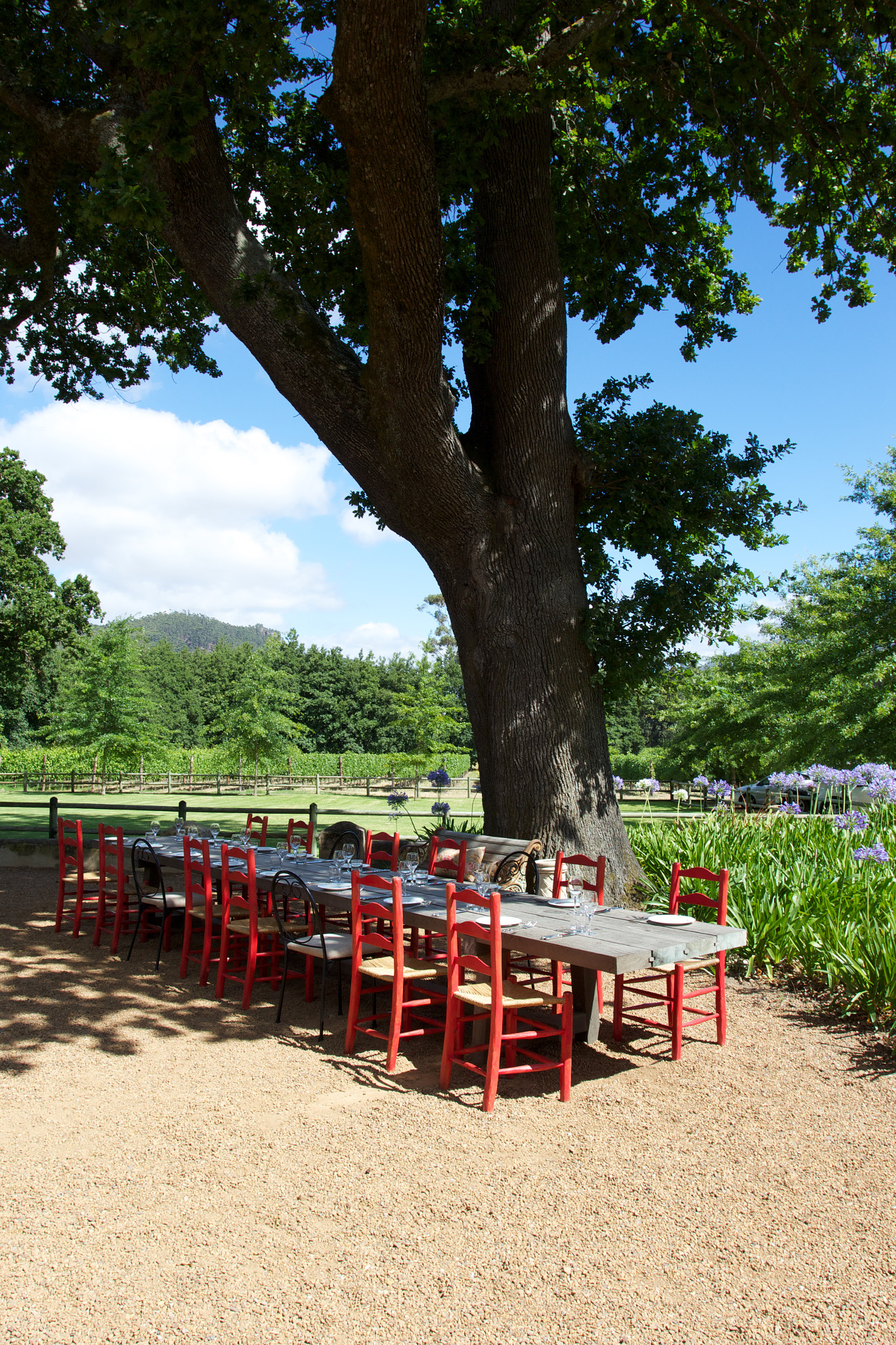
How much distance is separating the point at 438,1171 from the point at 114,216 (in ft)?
20.9

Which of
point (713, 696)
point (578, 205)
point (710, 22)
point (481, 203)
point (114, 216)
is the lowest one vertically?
point (713, 696)

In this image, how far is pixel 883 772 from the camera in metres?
8.76

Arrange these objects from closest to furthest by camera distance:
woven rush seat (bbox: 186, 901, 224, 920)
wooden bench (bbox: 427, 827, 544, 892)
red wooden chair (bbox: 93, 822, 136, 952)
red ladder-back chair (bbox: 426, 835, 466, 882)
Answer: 1. woven rush seat (bbox: 186, 901, 224, 920)
2. wooden bench (bbox: 427, 827, 544, 892)
3. red wooden chair (bbox: 93, 822, 136, 952)
4. red ladder-back chair (bbox: 426, 835, 466, 882)

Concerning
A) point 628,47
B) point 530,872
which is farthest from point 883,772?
point 628,47

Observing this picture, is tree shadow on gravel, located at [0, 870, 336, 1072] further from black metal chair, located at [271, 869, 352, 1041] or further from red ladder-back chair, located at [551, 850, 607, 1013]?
red ladder-back chair, located at [551, 850, 607, 1013]

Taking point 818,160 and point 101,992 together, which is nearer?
point 101,992

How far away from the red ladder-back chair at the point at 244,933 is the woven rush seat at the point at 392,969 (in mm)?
975

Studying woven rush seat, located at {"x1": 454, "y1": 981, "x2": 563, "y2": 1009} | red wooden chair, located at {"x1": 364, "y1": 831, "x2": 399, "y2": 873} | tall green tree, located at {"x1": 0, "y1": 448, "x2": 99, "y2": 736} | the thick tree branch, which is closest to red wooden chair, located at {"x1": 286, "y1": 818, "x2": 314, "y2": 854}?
red wooden chair, located at {"x1": 364, "y1": 831, "x2": 399, "y2": 873}

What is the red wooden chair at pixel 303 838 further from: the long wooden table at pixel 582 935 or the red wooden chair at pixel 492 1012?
the red wooden chair at pixel 492 1012

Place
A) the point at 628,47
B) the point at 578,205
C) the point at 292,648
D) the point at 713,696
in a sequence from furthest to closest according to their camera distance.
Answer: the point at 292,648 < the point at 713,696 < the point at 578,205 < the point at 628,47

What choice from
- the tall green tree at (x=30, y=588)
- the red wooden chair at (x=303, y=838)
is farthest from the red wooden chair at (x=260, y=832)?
the tall green tree at (x=30, y=588)

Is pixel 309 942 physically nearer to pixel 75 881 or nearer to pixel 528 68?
pixel 75 881

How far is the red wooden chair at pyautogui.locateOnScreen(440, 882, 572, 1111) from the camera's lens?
4730mm

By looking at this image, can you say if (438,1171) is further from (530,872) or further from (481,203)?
(481,203)
